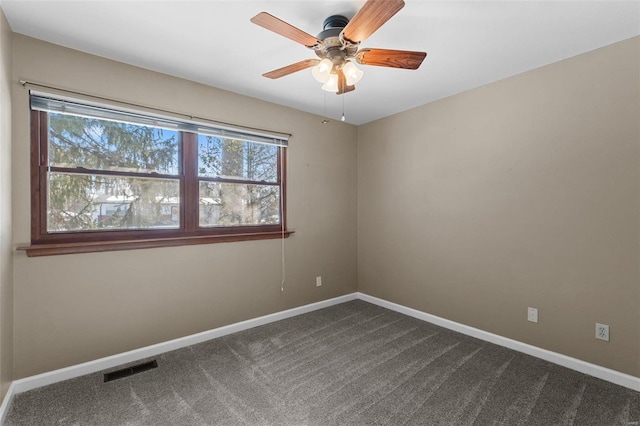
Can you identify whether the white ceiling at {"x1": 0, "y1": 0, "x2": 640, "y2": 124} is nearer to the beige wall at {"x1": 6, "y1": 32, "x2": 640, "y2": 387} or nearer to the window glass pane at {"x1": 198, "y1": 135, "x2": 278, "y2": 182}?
the beige wall at {"x1": 6, "y1": 32, "x2": 640, "y2": 387}

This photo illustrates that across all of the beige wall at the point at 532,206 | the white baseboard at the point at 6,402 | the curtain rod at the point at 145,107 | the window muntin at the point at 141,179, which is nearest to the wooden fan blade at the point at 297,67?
the curtain rod at the point at 145,107

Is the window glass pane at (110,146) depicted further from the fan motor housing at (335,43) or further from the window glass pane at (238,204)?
Answer: the fan motor housing at (335,43)

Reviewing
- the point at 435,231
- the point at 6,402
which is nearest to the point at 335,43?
the point at 435,231

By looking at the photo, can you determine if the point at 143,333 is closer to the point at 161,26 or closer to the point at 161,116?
the point at 161,116

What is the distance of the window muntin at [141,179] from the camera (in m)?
2.18

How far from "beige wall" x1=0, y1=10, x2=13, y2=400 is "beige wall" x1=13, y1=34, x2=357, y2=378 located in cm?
8

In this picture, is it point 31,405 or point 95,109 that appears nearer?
point 31,405

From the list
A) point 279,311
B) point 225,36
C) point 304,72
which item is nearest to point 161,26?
point 225,36

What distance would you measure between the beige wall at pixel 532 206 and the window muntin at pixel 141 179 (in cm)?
171

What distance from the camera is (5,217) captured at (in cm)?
184

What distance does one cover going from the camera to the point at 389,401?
1.95 metres

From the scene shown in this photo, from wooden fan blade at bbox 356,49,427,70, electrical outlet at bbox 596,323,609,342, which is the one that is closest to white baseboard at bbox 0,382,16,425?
wooden fan blade at bbox 356,49,427,70

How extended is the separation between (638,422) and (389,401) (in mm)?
1457

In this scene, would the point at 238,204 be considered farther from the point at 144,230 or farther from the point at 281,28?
the point at 281,28
